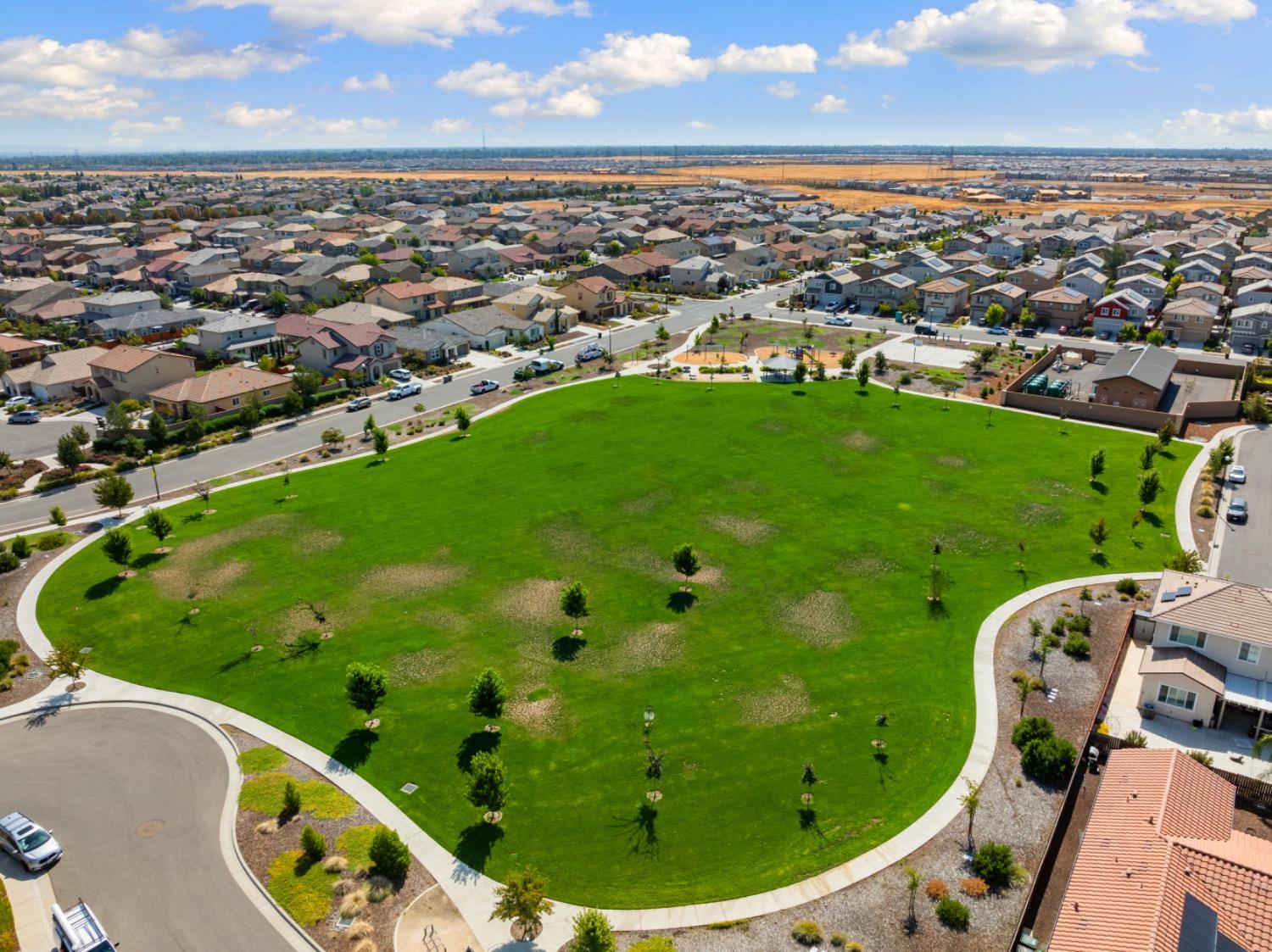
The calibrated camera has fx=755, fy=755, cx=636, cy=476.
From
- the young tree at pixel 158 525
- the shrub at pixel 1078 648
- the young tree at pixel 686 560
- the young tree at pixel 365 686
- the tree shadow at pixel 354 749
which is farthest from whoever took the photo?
the young tree at pixel 158 525

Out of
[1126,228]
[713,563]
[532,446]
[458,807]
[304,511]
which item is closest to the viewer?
[458,807]

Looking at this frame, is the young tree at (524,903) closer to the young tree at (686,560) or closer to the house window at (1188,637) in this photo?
the young tree at (686,560)

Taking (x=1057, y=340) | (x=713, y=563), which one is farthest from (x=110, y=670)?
(x=1057, y=340)

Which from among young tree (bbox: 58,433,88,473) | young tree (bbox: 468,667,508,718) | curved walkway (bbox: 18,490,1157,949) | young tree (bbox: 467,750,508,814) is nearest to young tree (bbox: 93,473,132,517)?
young tree (bbox: 58,433,88,473)

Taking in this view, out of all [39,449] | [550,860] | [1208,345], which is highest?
[1208,345]

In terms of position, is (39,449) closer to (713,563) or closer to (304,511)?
(304,511)

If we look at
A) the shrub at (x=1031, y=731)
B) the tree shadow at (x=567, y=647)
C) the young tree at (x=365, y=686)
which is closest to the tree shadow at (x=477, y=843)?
the young tree at (x=365, y=686)

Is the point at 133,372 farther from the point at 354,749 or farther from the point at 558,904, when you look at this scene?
the point at 558,904
